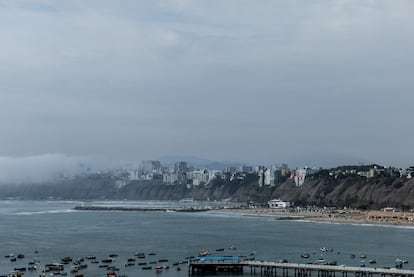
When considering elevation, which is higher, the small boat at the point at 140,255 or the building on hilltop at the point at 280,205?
the building on hilltop at the point at 280,205

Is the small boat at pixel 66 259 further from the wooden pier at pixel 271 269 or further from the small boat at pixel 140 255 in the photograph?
the wooden pier at pixel 271 269

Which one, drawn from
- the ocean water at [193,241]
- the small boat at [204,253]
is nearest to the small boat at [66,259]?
the ocean water at [193,241]

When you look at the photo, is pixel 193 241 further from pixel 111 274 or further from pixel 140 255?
pixel 111 274

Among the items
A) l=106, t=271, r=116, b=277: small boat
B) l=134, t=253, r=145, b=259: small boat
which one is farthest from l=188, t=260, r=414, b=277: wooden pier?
l=134, t=253, r=145, b=259: small boat

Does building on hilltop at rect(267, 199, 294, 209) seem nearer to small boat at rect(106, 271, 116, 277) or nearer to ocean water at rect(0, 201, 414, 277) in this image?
ocean water at rect(0, 201, 414, 277)

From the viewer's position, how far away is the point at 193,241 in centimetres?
8506

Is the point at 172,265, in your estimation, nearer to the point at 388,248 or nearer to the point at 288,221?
the point at 388,248

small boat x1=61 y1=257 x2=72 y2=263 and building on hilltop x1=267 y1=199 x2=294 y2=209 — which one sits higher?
building on hilltop x1=267 y1=199 x2=294 y2=209

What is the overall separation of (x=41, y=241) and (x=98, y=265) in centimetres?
2691

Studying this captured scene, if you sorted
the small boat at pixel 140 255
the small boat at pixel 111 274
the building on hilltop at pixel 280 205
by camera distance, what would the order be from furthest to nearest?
the building on hilltop at pixel 280 205, the small boat at pixel 140 255, the small boat at pixel 111 274

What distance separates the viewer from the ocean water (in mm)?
67688

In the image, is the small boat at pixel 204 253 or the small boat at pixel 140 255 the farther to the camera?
the small boat at pixel 204 253

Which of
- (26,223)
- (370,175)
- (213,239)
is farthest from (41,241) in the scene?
(370,175)

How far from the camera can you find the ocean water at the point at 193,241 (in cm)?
6769
